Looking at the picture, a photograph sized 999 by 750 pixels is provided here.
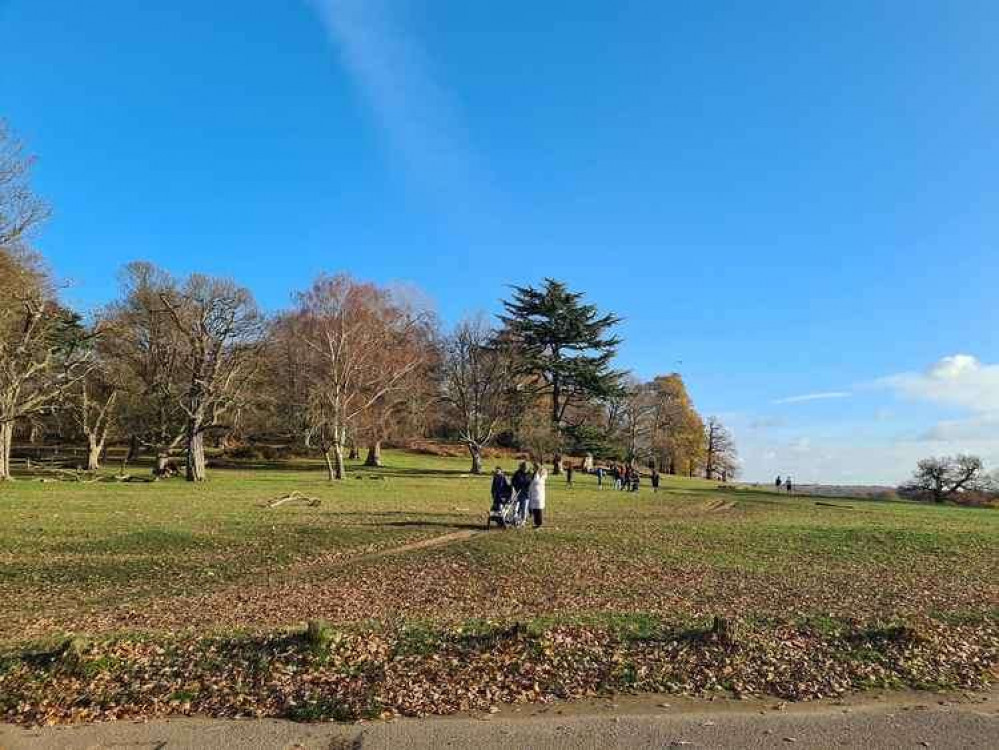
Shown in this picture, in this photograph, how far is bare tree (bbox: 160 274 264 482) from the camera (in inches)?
1574

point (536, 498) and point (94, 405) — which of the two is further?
point (94, 405)

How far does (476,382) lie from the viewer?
56062mm

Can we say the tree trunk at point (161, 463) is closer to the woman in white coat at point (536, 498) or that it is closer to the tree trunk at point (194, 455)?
the tree trunk at point (194, 455)

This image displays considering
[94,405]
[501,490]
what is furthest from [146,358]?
[501,490]

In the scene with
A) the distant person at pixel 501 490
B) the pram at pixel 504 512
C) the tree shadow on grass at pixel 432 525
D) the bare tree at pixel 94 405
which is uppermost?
the bare tree at pixel 94 405

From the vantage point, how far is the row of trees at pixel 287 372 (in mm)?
38194

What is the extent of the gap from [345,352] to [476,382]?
43.9ft

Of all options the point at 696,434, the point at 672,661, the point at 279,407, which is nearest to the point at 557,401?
the point at 279,407

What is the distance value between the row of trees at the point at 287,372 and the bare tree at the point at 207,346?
0.30 feet

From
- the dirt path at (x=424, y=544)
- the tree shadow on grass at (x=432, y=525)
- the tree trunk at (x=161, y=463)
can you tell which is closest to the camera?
the dirt path at (x=424, y=544)

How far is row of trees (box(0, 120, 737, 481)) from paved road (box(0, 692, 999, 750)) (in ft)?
89.7

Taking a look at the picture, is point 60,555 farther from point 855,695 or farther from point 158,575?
point 855,695

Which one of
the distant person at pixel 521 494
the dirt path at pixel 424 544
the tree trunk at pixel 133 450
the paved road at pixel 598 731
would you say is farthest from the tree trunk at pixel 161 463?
the paved road at pixel 598 731

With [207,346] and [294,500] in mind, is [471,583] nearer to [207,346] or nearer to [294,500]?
[294,500]
